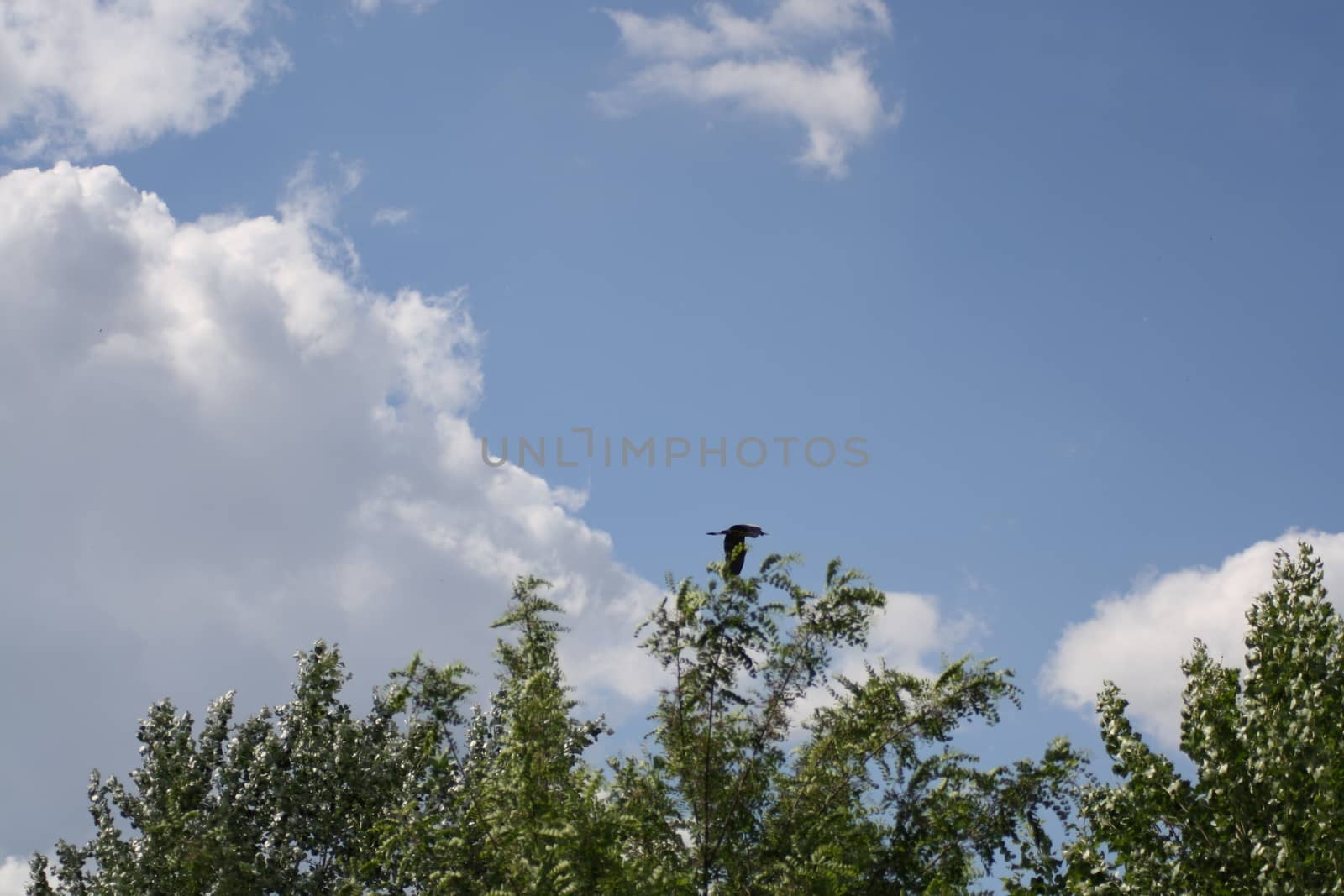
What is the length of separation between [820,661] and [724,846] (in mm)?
1865

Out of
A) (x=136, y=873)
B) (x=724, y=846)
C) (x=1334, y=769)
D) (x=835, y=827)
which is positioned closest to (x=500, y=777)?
(x=724, y=846)

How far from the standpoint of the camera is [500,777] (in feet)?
34.0

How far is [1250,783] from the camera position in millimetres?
12109

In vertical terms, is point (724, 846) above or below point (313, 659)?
below

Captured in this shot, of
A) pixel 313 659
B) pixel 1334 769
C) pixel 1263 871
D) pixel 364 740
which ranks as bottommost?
pixel 1263 871

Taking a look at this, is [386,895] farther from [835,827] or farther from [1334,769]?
[1334,769]

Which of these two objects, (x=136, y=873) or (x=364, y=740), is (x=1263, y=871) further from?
(x=136, y=873)

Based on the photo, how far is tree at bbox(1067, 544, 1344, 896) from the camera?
11234mm

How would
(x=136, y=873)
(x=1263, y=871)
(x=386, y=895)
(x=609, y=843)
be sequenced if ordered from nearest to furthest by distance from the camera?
(x=609, y=843) → (x=1263, y=871) → (x=386, y=895) → (x=136, y=873)

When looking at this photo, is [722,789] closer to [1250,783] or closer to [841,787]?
[841,787]

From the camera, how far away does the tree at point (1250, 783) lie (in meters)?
11.2

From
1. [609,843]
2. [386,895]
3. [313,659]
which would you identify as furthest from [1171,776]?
[313,659]

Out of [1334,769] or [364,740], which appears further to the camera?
[364,740]

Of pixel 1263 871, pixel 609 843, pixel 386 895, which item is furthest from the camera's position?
pixel 386 895
